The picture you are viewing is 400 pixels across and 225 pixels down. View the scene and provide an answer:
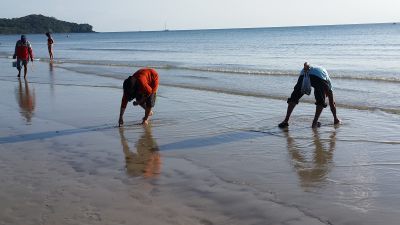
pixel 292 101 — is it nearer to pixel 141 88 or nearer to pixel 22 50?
pixel 141 88

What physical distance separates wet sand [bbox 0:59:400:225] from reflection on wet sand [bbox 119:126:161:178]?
0.6 inches

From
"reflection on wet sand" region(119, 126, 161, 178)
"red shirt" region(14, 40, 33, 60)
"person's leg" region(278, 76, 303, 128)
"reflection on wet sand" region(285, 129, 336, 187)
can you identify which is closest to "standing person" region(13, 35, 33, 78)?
"red shirt" region(14, 40, 33, 60)

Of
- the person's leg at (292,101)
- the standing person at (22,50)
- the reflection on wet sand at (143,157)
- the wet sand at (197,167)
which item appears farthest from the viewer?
the standing person at (22,50)

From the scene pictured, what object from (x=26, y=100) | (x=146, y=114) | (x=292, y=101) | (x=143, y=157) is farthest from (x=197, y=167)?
(x=26, y=100)

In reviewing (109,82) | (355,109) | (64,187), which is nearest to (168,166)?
(64,187)

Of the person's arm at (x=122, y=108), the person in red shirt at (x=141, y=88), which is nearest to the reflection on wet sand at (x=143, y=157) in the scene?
the person's arm at (x=122, y=108)

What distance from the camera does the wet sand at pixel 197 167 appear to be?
4.57 meters

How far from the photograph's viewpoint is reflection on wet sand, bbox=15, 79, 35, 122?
1009 cm

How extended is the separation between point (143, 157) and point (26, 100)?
653cm

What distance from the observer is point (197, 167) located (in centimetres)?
612

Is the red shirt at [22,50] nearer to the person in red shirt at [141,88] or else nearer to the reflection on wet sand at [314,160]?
the person in red shirt at [141,88]

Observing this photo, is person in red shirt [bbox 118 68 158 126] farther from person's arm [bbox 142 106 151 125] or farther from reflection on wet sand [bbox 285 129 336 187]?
reflection on wet sand [bbox 285 129 336 187]

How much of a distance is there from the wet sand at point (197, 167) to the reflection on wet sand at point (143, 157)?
15 millimetres

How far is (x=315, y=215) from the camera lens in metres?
4.51
